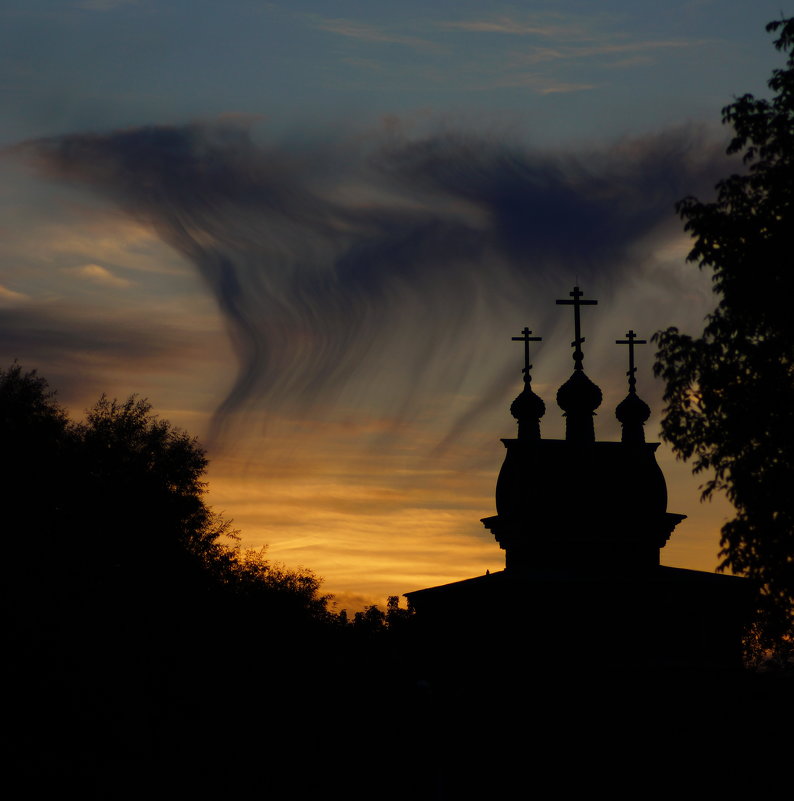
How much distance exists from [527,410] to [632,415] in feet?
16.8

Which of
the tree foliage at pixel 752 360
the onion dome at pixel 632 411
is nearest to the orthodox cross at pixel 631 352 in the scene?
the onion dome at pixel 632 411

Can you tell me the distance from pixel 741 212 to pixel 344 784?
58.3 feet

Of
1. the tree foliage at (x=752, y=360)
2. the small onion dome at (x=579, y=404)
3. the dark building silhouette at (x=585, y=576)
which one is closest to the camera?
the tree foliage at (x=752, y=360)

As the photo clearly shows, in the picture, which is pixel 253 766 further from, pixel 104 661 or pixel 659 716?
pixel 659 716

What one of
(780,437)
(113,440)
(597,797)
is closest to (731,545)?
(780,437)

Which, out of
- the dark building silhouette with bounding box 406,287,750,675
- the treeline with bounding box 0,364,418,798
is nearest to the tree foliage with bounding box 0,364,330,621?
the treeline with bounding box 0,364,418,798

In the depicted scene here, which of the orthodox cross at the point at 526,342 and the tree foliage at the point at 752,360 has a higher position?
the orthodox cross at the point at 526,342

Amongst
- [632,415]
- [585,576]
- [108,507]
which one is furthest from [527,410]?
[108,507]

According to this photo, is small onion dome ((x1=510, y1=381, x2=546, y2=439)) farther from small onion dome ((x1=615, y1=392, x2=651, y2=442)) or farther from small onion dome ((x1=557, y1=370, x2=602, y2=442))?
small onion dome ((x1=615, y1=392, x2=651, y2=442))

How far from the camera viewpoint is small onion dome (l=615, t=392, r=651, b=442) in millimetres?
59656

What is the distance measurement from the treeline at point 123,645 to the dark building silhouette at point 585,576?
592 centimetres

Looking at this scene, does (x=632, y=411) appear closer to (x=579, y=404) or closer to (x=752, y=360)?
(x=579, y=404)

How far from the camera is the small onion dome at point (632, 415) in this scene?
59.7 meters

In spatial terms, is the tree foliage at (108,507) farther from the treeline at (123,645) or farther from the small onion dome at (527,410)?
the small onion dome at (527,410)
